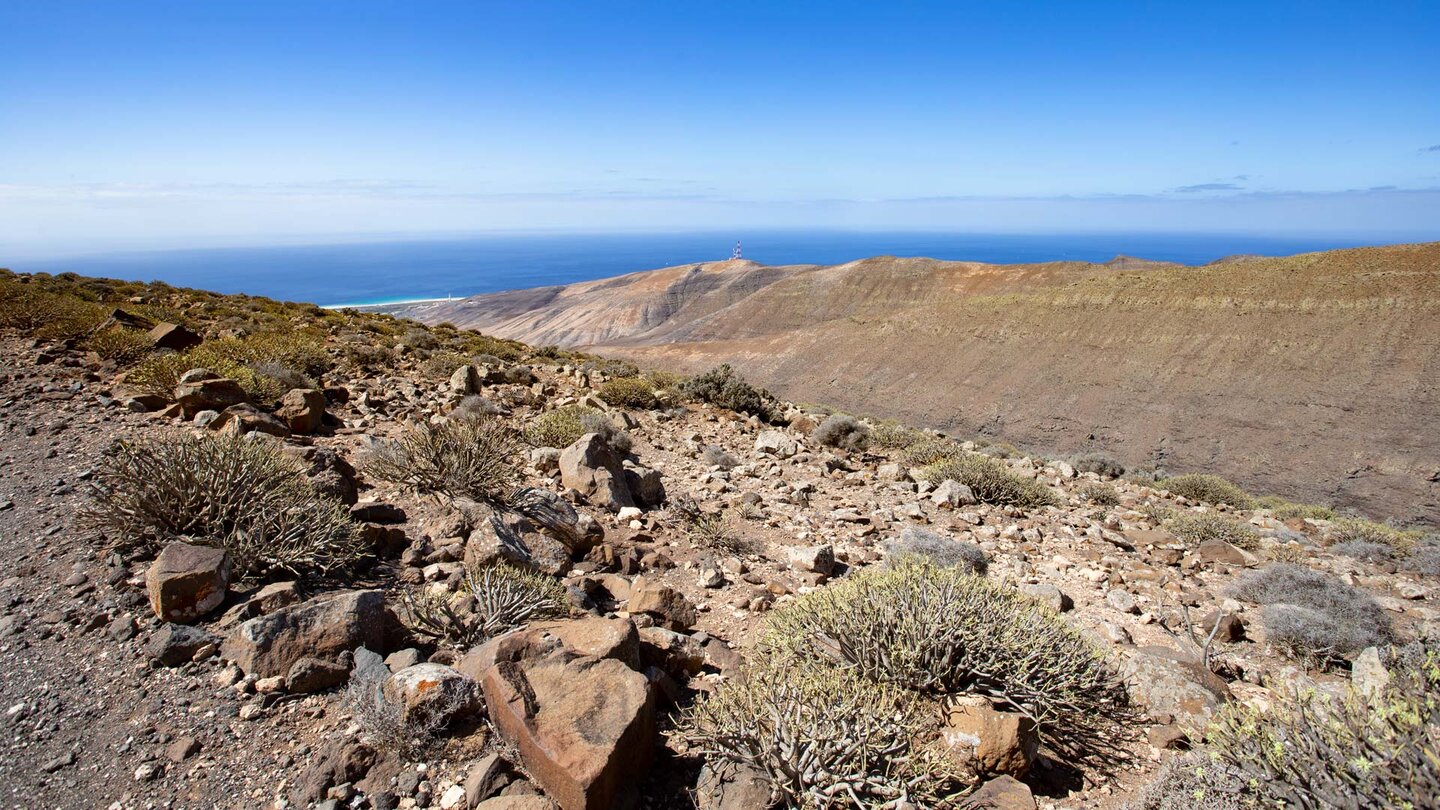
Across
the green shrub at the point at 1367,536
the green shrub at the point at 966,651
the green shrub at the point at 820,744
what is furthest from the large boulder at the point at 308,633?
the green shrub at the point at 1367,536

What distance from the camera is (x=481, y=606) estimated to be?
11.4ft

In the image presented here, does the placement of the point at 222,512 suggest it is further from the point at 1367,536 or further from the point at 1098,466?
the point at 1098,466

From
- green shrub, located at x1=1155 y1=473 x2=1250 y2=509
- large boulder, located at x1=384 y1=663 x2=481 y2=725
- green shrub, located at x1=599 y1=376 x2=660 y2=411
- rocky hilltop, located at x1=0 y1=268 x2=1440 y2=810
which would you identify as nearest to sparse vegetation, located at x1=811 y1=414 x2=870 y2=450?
green shrub, located at x1=599 y1=376 x2=660 y2=411

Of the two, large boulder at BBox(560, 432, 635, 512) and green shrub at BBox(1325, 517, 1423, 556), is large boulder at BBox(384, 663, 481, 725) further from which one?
green shrub at BBox(1325, 517, 1423, 556)

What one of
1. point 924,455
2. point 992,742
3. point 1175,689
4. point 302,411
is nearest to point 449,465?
point 302,411

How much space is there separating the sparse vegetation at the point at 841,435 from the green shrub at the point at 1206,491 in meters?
5.79

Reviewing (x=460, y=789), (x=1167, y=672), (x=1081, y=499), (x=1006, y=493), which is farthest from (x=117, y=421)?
(x=1081, y=499)

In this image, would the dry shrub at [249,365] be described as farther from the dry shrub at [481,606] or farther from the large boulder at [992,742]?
the large boulder at [992,742]

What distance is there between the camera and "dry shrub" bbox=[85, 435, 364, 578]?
3566 mm

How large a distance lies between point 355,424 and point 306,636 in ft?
17.3

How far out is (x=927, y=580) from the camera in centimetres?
375

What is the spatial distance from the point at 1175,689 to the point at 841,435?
6.94 metres

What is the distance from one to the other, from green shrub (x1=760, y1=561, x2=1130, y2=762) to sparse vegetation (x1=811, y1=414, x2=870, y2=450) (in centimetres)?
676

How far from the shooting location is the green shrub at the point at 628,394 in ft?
35.1
